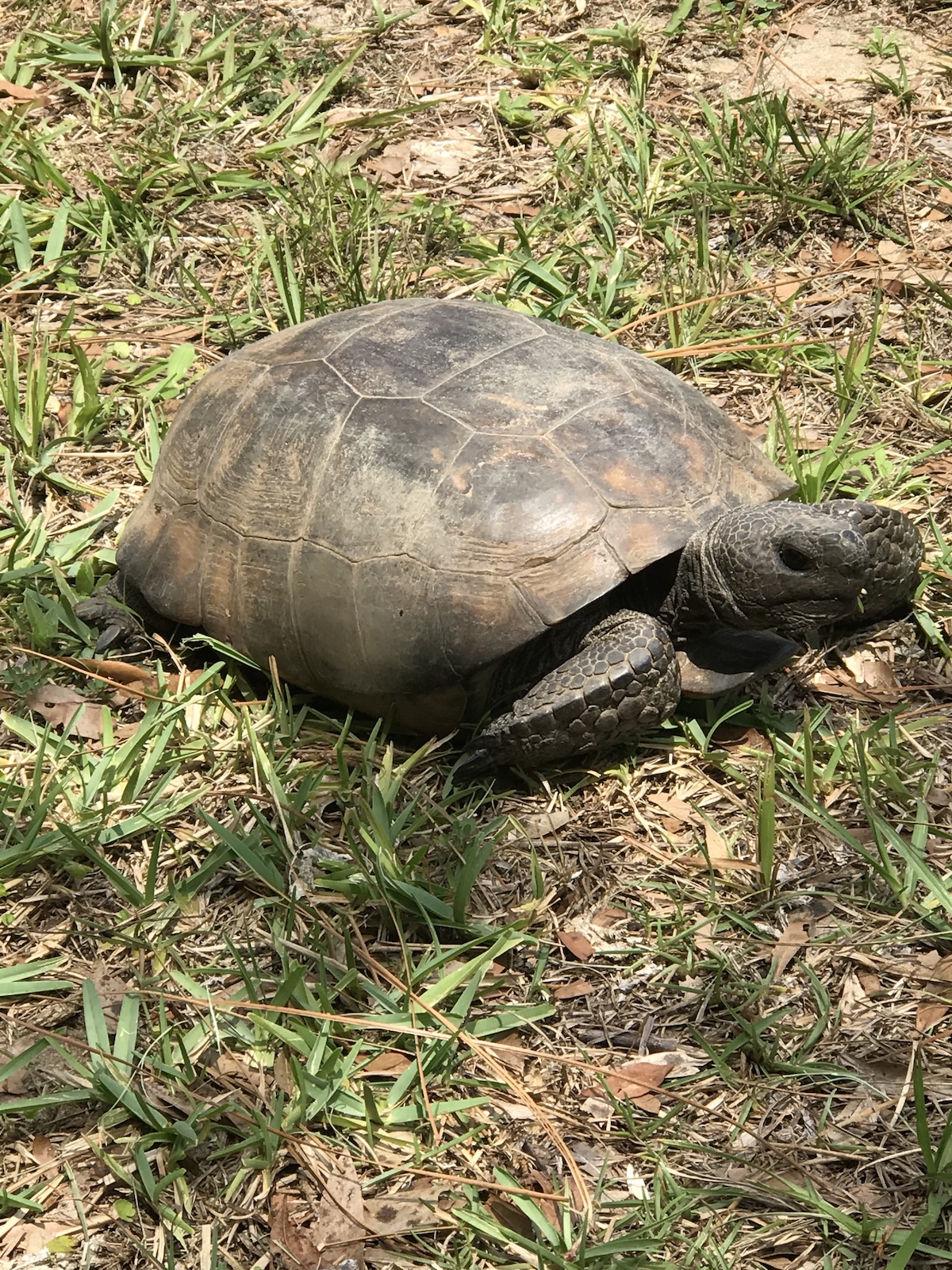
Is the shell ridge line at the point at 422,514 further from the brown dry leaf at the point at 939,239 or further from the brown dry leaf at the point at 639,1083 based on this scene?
the brown dry leaf at the point at 939,239

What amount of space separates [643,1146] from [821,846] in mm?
981

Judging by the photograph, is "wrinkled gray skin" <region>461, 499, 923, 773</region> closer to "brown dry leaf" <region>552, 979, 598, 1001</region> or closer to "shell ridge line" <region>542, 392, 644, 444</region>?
"shell ridge line" <region>542, 392, 644, 444</region>

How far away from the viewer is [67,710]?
3814 millimetres

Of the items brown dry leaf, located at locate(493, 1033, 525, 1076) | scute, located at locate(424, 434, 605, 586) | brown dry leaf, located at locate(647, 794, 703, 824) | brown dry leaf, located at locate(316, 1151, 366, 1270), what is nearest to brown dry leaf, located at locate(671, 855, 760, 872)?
brown dry leaf, located at locate(647, 794, 703, 824)

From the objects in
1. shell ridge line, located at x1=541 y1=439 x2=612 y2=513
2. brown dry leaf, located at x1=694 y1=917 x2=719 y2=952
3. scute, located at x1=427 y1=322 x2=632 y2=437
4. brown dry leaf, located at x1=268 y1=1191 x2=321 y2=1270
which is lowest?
brown dry leaf, located at x1=268 y1=1191 x2=321 y2=1270

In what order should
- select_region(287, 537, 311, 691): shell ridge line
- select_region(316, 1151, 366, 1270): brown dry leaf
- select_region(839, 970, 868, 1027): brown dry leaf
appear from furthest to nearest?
select_region(287, 537, 311, 691): shell ridge line → select_region(839, 970, 868, 1027): brown dry leaf → select_region(316, 1151, 366, 1270): brown dry leaf

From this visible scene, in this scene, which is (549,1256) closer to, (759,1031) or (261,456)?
(759,1031)

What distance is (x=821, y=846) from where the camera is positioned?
10.9 feet

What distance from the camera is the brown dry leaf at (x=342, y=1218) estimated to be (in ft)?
8.39

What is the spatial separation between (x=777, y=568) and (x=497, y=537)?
0.75 meters

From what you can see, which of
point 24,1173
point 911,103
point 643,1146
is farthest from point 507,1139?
point 911,103

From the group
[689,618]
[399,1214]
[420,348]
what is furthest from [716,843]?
[420,348]

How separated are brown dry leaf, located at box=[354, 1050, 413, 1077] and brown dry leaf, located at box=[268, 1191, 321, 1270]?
322 mm

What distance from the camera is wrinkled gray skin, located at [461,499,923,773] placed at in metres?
3.37
